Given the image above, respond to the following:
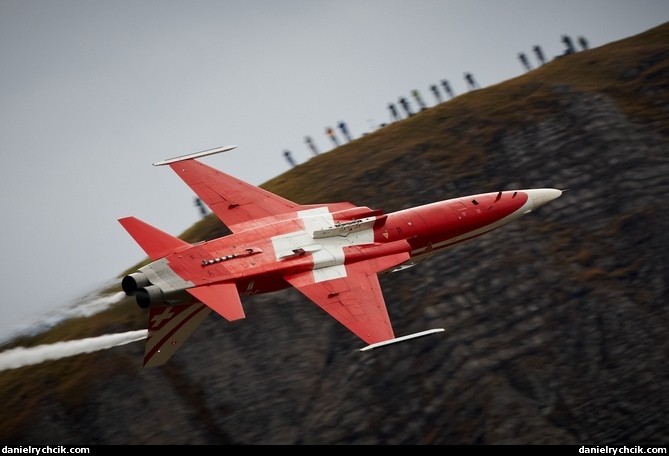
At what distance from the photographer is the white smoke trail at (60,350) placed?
39.6 metres

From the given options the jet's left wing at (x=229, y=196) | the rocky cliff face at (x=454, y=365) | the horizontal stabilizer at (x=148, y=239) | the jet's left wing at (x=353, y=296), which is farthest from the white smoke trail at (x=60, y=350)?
the jet's left wing at (x=353, y=296)

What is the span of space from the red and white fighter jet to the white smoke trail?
5.71 meters

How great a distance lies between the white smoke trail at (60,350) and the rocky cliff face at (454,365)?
1.81 meters

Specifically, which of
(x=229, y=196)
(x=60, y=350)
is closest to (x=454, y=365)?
(x=229, y=196)

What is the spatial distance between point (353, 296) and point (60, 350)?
49.3 ft

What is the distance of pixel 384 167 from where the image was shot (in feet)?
173

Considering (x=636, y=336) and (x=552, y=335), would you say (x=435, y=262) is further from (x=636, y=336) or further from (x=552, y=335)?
(x=636, y=336)

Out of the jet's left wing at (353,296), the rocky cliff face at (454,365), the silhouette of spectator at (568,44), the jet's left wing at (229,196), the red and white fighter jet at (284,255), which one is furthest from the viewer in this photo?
the silhouette of spectator at (568,44)

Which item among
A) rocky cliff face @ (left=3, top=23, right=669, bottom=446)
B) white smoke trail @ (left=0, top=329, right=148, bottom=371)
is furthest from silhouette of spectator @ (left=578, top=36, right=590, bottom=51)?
white smoke trail @ (left=0, top=329, right=148, bottom=371)

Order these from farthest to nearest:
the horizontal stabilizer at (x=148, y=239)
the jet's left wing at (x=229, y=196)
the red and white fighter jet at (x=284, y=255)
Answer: the jet's left wing at (x=229, y=196), the horizontal stabilizer at (x=148, y=239), the red and white fighter jet at (x=284, y=255)

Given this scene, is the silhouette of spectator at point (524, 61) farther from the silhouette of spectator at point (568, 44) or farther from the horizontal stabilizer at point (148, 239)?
the horizontal stabilizer at point (148, 239)

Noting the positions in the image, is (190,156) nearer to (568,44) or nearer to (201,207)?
(201,207)

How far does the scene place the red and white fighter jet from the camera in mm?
32219

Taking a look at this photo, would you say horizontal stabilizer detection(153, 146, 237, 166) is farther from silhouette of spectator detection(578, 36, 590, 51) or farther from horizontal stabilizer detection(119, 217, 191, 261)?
silhouette of spectator detection(578, 36, 590, 51)
